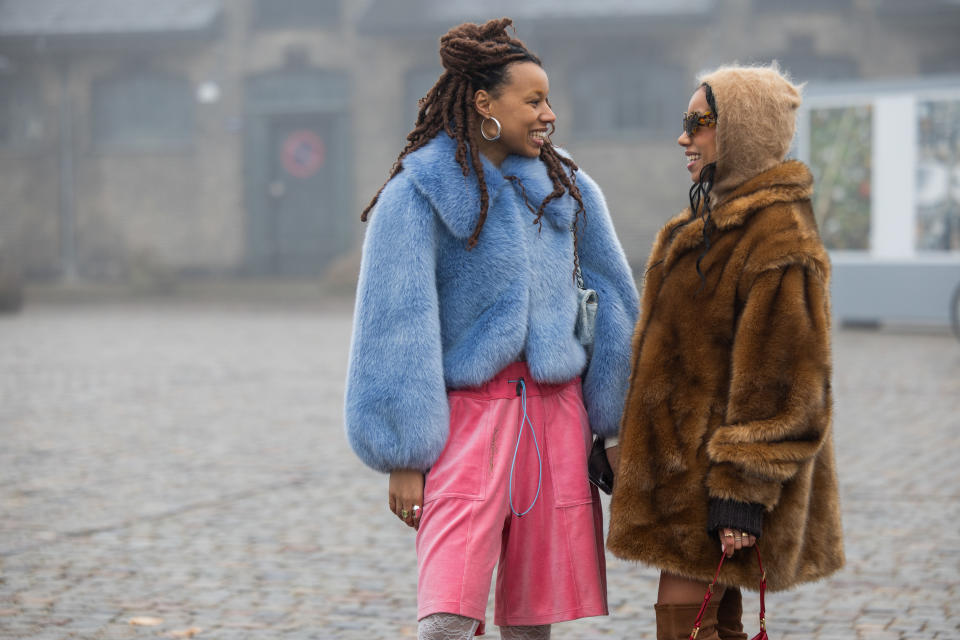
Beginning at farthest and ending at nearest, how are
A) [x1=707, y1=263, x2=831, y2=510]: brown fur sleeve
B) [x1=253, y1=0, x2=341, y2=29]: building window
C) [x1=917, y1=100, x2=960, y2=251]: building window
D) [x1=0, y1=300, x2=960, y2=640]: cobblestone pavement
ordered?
1. [x1=253, y1=0, x2=341, y2=29]: building window
2. [x1=917, y1=100, x2=960, y2=251]: building window
3. [x1=0, y1=300, x2=960, y2=640]: cobblestone pavement
4. [x1=707, y1=263, x2=831, y2=510]: brown fur sleeve

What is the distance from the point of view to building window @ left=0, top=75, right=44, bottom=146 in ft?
91.1

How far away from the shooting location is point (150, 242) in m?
27.5

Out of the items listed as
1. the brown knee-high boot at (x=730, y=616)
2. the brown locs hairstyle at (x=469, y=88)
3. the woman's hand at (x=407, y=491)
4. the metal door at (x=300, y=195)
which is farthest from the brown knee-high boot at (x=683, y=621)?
the metal door at (x=300, y=195)

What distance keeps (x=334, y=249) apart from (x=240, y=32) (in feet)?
15.9

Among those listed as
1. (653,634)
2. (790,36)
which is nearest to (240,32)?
(790,36)

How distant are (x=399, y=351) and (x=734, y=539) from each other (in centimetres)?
82

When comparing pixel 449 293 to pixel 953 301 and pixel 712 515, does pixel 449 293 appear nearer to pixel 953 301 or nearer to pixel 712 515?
pixel 712 515

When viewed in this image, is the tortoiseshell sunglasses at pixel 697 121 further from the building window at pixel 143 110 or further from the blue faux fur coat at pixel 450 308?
the building window at pixel 143 110

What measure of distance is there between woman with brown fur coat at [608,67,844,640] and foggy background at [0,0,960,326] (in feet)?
69.7

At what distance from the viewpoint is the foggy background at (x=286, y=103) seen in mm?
25109

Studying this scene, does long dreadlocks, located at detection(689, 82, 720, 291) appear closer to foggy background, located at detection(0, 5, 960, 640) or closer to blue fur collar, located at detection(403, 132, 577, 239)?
blue fur collar, located at detection(403, 132, 577, 239)

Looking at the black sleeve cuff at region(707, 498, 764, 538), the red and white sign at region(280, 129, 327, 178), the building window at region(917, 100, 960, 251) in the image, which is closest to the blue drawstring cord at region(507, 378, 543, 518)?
the black sleeve cuff at region(707, 498, 764, 538)

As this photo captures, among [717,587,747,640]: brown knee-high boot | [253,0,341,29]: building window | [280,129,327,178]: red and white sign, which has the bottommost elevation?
[717,587,747,640]: brown knee-high boot

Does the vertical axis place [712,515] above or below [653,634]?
above
